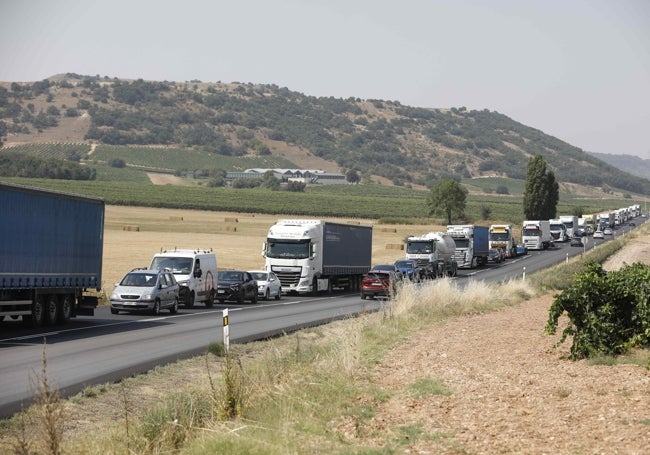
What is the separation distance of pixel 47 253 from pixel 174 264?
1051 cm

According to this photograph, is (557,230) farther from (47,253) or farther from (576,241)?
(47,253)

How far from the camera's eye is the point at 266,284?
44531 mm

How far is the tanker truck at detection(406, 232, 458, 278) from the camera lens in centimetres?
5920

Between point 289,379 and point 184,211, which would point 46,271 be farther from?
point 184,211

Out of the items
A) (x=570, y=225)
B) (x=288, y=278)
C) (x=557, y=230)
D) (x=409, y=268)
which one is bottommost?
(x=288, y=278)

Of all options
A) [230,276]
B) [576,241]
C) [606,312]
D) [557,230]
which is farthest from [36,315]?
[557,230]

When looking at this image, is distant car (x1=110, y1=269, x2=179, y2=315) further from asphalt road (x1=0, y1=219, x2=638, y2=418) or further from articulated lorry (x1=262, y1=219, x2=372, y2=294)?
articulated lorry (x1=262, y1=219, x2=372, y2=294)

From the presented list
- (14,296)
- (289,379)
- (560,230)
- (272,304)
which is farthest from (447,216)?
(289,379)

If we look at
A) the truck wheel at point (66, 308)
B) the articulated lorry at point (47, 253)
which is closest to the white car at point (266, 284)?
the articulated lorry at point (47, 253)

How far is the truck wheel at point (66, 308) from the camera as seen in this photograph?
2861cm

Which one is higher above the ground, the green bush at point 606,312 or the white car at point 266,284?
the green bush at point 606,312

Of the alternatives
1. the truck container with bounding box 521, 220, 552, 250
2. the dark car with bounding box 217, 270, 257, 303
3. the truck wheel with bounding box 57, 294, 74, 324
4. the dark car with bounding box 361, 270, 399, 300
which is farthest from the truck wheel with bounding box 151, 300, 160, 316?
the truck container with bounding box 521, 220, 552, 250

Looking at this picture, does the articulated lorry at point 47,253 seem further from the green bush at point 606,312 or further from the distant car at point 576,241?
the distant car at point 576,241

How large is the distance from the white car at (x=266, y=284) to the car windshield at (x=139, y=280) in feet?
34.1
